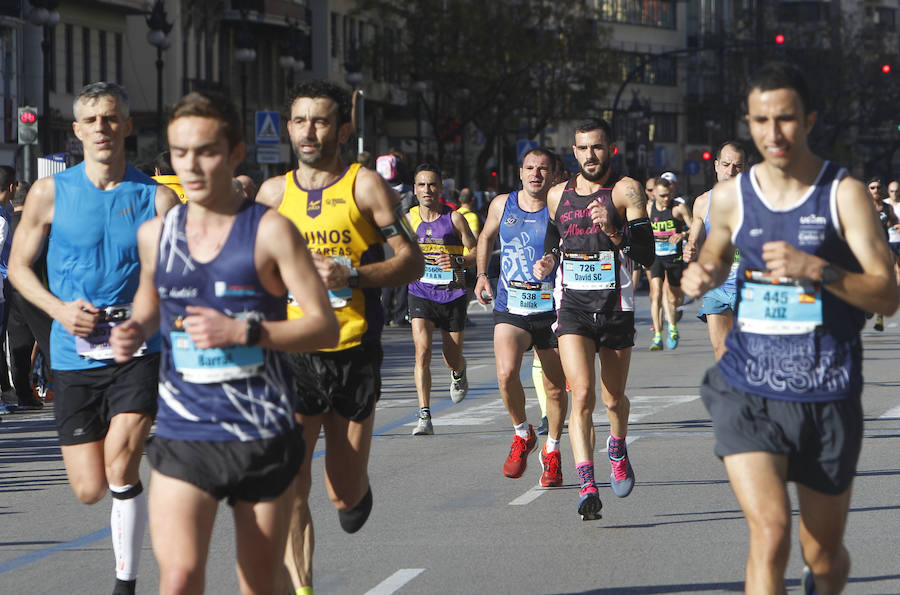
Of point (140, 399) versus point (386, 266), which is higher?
point (386, 266)

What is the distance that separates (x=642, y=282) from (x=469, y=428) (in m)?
24.9

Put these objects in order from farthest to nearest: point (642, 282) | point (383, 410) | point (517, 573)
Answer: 1. point (642, 282)
2. point (383, 410)
3. point (517, 573)

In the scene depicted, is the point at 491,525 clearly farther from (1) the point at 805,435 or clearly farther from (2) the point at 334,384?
(1) the point at 805,435

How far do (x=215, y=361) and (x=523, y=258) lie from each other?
20.6ft

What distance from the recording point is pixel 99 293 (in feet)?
22.9

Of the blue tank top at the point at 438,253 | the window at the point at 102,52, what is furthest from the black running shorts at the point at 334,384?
the window at the point at 102,52

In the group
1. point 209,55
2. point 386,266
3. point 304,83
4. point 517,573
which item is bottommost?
point 517,573

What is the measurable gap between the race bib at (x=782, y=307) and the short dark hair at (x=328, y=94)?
1.99 m

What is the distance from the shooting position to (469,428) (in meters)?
13.6

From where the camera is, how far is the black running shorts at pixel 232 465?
16.8ft

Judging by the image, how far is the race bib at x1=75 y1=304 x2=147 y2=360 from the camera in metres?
6.97

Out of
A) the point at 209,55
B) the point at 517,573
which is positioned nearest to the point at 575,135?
the point at 517,573

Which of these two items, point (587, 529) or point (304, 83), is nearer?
point (304, 83)

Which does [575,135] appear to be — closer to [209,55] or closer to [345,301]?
[345,301]
